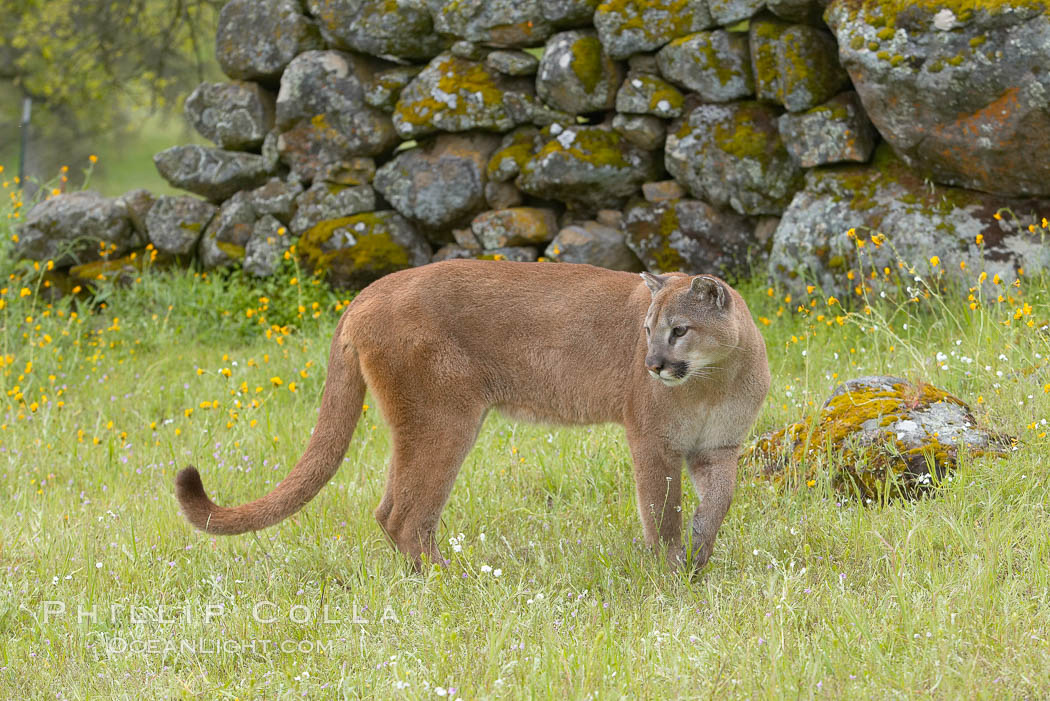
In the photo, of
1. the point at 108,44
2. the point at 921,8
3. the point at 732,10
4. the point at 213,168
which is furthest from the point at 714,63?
the point at 108,44

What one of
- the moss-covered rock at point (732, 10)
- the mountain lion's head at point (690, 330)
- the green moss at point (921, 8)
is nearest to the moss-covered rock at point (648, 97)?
the moss-covered rock at point (732, 10)

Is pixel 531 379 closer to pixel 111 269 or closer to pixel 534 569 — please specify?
pixel 534 569

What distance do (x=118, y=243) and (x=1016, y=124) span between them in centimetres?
696

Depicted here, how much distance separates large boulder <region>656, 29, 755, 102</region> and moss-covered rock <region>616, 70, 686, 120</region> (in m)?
0.14

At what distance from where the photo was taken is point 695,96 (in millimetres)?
7207

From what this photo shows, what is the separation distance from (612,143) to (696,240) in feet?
3.04

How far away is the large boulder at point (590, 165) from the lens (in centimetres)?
741

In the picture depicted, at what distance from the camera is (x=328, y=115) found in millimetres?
8359

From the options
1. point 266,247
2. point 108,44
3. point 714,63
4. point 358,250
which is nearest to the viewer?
point 714,63

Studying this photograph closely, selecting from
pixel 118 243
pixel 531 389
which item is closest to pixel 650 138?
pixel 531 389

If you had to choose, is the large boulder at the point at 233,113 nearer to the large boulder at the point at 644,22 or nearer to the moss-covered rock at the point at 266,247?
the moss-covered rock at the point at 266,247

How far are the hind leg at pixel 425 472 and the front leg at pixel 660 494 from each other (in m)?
0.72

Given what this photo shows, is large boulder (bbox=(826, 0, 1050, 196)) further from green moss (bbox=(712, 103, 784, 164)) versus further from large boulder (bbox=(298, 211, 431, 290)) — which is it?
large boulder (bbox=(298, 211, 431, 290))

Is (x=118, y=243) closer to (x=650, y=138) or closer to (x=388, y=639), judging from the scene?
(x=650, y=138)
